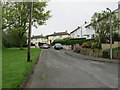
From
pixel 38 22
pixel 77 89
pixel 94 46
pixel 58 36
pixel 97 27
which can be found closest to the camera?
pixel 77 89

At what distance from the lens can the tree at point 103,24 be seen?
70.8 ft

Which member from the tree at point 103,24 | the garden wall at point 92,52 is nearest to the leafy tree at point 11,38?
the garden wall at point 92,52

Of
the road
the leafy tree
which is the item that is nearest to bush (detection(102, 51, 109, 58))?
the road

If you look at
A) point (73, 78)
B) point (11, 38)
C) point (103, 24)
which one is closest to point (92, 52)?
point (103, 24)

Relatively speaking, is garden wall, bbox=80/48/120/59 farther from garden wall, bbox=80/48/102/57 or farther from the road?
the road

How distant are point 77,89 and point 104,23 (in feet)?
59.5

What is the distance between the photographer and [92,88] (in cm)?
553

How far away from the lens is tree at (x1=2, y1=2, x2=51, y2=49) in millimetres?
27094

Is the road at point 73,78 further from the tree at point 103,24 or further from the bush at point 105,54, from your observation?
the tree at point 103,24

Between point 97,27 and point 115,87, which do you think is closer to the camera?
point 115,87

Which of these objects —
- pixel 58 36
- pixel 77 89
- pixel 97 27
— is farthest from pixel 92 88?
pixel 58 36

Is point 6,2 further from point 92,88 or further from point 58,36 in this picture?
point 58,36

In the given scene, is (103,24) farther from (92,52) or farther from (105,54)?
(105,54)

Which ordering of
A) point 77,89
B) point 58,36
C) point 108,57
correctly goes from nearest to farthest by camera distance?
point 77,89
point 108,57
point 58,36
